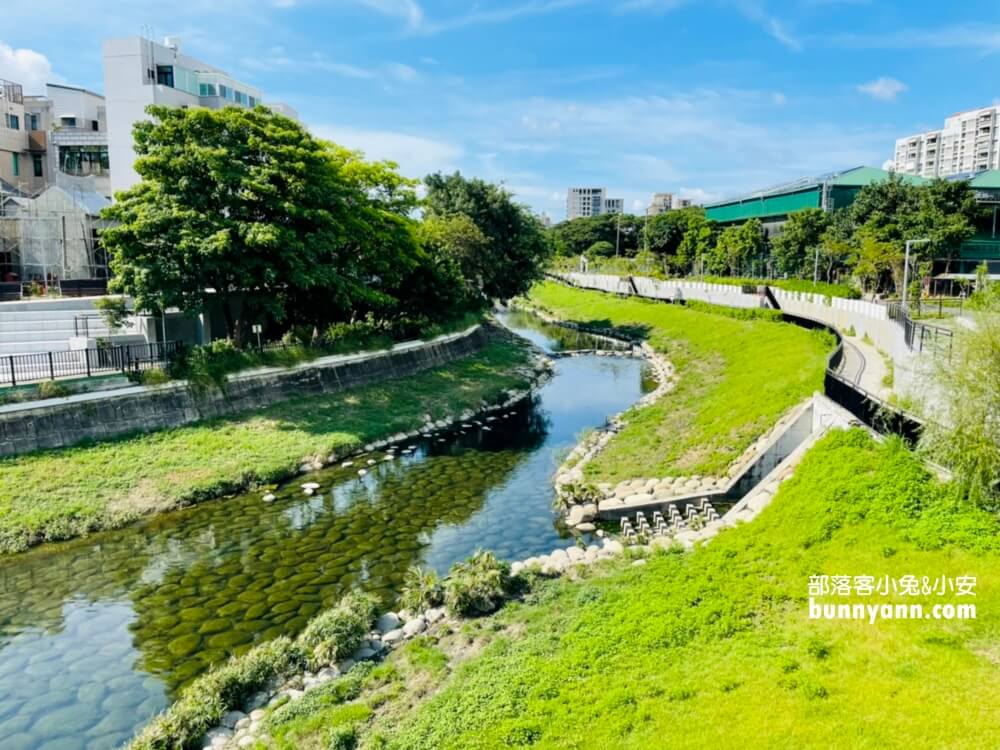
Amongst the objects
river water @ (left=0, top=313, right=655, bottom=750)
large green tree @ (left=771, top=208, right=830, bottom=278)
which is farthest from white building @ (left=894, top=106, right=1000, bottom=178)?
river water @ (left=0, top=313, right=655, bottom=750)

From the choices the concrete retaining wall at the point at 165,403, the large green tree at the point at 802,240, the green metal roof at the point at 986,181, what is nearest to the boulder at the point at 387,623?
the concrete retaining wall at the point at 165,403

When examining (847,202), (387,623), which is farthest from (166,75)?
(847,202)

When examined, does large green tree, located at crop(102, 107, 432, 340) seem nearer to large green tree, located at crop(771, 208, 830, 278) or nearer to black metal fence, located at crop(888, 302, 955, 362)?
black metal fence, located at crop(888, 302, 955, 362)

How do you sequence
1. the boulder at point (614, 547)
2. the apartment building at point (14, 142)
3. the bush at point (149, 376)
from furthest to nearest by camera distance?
1. the apartment building at point (14, 142)
2. the bush at point (149, 376)
3. the boulder at point (614, 547)

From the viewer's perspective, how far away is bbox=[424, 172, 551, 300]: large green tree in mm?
53156

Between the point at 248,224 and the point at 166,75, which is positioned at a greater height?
the point at 166,75

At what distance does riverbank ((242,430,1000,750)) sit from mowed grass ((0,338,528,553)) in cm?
1139

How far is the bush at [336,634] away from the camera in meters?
12.1

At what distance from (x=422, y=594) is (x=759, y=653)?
6.87 metres

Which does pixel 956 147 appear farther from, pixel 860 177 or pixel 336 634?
pixel 336 634

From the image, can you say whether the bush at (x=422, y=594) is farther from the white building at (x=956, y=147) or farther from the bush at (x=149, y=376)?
the white building at (x=956, y=147)

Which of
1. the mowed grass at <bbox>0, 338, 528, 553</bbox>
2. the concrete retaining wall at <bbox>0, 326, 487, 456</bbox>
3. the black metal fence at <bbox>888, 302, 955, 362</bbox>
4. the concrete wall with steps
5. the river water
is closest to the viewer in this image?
the river water

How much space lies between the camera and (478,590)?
13.5 metres

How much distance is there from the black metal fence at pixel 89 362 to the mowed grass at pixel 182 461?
10.4 ft
